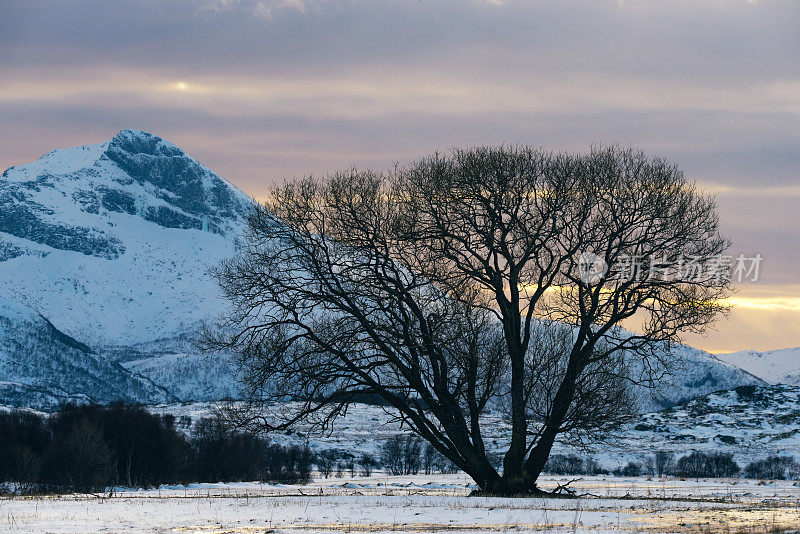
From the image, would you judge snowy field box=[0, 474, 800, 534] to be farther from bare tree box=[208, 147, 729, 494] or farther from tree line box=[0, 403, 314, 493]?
tree line box=[0, 403, 314, 493]

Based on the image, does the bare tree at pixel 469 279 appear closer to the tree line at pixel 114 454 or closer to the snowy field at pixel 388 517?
the snowy field at pixel 388 517

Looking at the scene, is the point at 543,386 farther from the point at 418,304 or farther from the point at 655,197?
the point at 655,197

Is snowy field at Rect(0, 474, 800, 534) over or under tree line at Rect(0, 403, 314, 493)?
over

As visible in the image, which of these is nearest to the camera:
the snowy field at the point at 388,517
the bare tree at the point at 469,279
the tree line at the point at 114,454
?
the snowy field at the point at 388,517

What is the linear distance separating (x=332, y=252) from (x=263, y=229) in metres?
3.20

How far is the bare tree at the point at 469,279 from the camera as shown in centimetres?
4100

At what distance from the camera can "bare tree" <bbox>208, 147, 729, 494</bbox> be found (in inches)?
1614

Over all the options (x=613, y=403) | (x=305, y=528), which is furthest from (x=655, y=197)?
(x=305, y=528)

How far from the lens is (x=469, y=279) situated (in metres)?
42.2

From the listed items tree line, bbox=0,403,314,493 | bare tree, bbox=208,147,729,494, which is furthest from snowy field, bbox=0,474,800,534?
tree line, bbox=0,403,314,493

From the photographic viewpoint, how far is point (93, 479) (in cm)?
12600

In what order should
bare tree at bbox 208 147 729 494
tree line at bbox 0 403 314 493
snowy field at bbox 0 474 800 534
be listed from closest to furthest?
snowy field at bbox 0 474 800 534 → bare tree at bbox 208 147 729 494 → tree line at bbox 0 403 314 493

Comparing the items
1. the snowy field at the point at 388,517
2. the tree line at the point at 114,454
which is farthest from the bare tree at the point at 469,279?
the tree line at the point at 114,454

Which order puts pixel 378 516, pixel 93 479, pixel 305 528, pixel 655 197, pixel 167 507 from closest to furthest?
Answer: pixel 305 528 → pixel 378 516 → pixel 167 507 → pixel 655 197 → pixel 93 479
